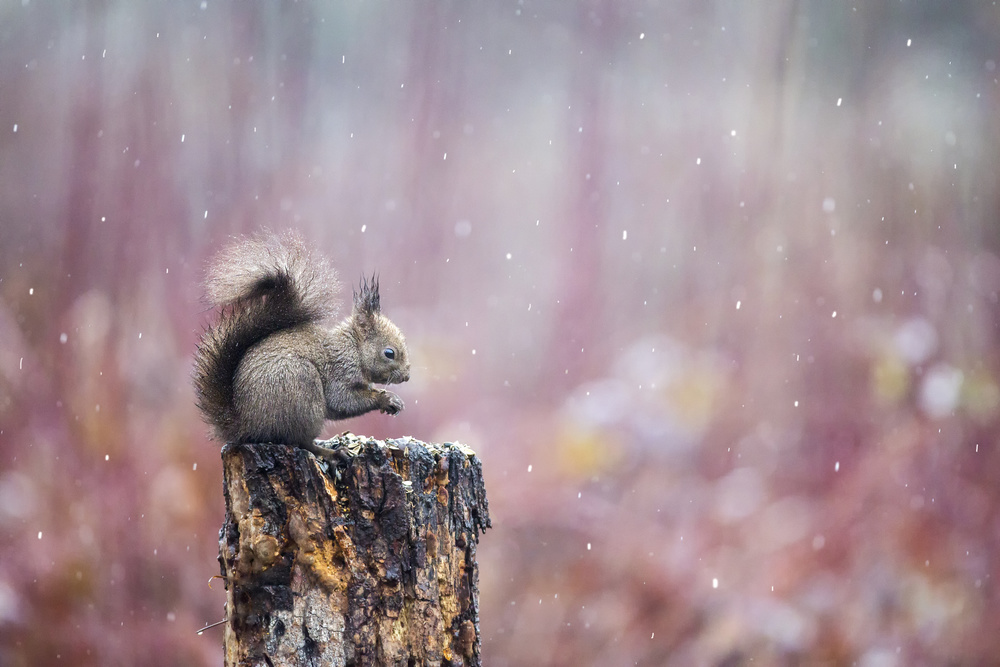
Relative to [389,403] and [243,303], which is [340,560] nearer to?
[389,403]

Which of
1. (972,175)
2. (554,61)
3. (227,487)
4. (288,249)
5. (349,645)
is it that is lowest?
(349,645)

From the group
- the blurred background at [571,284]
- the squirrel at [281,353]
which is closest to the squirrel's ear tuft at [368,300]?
the squirrel at [281,353]

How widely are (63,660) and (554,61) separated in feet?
7.56

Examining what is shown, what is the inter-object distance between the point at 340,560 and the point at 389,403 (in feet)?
0.82

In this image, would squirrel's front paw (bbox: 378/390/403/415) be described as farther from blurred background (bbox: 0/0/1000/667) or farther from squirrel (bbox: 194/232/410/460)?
blurred background (bbox: 0/0/1000/667)

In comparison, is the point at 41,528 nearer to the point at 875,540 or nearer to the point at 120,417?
the point at 120,417

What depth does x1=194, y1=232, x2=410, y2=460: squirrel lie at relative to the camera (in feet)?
3.30

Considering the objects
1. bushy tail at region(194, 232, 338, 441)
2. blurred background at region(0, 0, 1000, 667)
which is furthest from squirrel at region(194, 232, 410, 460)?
blurred background at region(0, 0, 1000, 667)

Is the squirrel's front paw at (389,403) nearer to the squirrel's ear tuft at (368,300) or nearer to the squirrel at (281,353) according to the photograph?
the squirrel at (281,353)

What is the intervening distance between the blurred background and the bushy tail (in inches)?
48.2

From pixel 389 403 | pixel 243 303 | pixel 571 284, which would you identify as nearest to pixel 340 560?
pixel 389 403

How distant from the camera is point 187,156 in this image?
2.33m

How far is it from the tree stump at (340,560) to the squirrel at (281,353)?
5cm

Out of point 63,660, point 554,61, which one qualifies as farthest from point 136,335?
point 554,61
